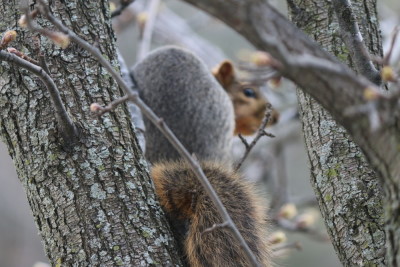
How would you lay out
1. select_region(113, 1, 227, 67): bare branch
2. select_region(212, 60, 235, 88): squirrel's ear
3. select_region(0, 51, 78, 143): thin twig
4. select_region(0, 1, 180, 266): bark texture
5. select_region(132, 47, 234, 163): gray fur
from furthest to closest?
select_region(113, 1, 227, 67): bare branch
select_region(212, 60, 235, 88): squirrel's ear
select_region(132, 47, 234, 163): gray fur
select_region(0, 1, 180, 266): bark texture
select_region(0, 51, 78, 143): thin twig

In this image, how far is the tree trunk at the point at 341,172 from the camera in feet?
6.36

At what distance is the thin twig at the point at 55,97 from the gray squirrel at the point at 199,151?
50 centimetres

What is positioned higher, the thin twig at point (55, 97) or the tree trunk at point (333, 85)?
the thin twig at point (55, 97)

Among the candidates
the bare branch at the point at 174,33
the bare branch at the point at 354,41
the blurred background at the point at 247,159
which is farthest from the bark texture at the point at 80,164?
the bare branch at the point at 174,33

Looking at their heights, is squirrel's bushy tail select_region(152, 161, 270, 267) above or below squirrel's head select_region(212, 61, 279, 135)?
below

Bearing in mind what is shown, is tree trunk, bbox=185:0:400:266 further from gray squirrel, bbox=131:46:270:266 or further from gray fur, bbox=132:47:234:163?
gray fur, bbox=132:47:234:163

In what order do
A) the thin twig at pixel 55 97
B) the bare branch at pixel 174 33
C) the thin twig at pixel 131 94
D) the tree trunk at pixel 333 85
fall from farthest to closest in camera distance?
1. the bare branch at pixel 174 33
2. the thin twig at pixel 55 97
3. the thin twig at pixel 131 94
4. the tree trunk at pixel 333 85

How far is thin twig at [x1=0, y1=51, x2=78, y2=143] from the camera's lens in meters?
1.70

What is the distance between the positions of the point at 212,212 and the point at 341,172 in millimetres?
451

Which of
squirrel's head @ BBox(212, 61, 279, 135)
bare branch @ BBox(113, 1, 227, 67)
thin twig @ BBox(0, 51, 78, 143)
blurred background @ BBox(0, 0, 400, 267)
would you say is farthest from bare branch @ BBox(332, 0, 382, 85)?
bare branch @ BBox(113, 1, 227, 67)

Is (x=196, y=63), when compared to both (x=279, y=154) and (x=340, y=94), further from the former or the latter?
(x=340, y=94)

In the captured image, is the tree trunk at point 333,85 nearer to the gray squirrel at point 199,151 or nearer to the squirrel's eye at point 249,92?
the gray squirrel at point 199,151

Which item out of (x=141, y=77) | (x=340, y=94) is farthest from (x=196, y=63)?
(x=340, y=94)

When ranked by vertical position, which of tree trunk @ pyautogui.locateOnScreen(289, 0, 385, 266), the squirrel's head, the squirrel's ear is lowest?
tree trunk @ pyautogui.locateOnScreen(289, 0, 385, 266)
